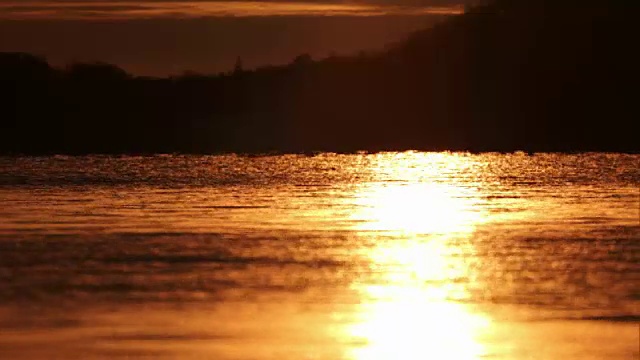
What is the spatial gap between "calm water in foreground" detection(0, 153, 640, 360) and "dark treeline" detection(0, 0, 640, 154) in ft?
62.1

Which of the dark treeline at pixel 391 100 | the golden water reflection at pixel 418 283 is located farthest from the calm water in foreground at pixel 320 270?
the dark treeline at pixel 391 100

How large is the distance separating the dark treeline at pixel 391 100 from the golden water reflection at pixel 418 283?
73.7ft

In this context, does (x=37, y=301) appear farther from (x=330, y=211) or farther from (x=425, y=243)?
(x=330, y=211)

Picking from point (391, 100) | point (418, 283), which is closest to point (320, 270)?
point (418, 283)

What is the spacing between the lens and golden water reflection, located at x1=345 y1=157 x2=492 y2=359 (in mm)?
10930

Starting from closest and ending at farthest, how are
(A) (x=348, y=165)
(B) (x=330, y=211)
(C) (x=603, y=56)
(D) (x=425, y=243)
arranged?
(D) (x=425, y=243) < (B) (x=330, y=211) < (A) (x=348, y=165) < (C) (x=603, y=56)

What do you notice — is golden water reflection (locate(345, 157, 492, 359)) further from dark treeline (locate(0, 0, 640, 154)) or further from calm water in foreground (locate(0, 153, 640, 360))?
dark treeline (locate(0, 0, 640, 154))

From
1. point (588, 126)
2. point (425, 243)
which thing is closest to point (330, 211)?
point (425, 243)

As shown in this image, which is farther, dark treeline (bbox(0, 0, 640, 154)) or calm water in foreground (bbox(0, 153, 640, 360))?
dark treeline (bbox(0, 0, 640, 154))

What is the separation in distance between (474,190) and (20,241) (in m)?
10.3

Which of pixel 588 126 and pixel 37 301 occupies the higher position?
pixel 37 301

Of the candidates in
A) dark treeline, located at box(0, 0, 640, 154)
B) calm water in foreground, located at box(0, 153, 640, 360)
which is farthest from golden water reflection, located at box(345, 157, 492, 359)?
dark treeline, located at box(0, 0, 640, 154)

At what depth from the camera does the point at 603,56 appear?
5812cm

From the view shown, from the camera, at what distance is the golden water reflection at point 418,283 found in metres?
10.9
